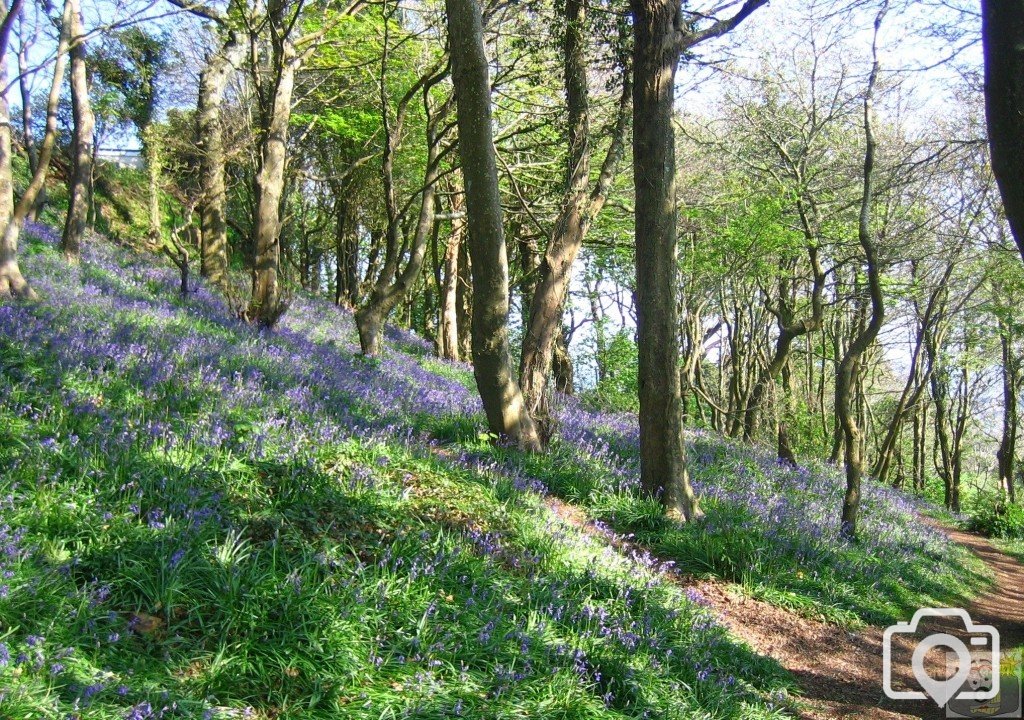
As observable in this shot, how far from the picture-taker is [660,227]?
735 cm

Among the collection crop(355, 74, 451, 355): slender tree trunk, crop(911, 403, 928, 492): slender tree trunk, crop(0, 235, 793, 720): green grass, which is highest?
crop(355, 74, 451, 355): slender tree trunk

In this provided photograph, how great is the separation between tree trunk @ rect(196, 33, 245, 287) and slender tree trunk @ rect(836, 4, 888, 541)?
38.4ft

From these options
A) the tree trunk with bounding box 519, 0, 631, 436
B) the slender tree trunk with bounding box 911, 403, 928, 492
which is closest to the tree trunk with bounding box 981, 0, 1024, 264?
the tree trunk with bounding box 519, 0, 631, 436

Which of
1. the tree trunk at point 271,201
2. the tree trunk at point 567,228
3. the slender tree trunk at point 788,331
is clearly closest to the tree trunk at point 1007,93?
the tree trunk at point 567,228

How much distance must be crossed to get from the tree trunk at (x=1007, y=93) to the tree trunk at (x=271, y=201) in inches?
349

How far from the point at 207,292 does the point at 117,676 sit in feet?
35.7

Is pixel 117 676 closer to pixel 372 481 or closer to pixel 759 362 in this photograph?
pixel 372 481

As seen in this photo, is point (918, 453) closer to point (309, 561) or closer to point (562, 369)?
point (562, 369)

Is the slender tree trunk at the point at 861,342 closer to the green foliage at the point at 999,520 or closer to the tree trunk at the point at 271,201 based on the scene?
the tree trunk at the point at 271,201

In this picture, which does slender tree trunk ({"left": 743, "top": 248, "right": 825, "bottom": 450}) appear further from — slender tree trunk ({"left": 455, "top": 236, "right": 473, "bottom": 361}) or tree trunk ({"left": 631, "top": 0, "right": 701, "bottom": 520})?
slender tree trunk ({"left": 455, "top": 236, "right": 473, "bottom": 361})

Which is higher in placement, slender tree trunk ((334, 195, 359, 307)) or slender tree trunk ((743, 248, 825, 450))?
slender tree trunk ((334, 195, 359, 307))

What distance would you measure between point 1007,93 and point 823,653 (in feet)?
15.1

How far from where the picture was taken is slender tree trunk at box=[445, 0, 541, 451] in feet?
22.4

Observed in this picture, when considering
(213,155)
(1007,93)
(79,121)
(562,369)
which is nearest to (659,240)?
(1007,93)
